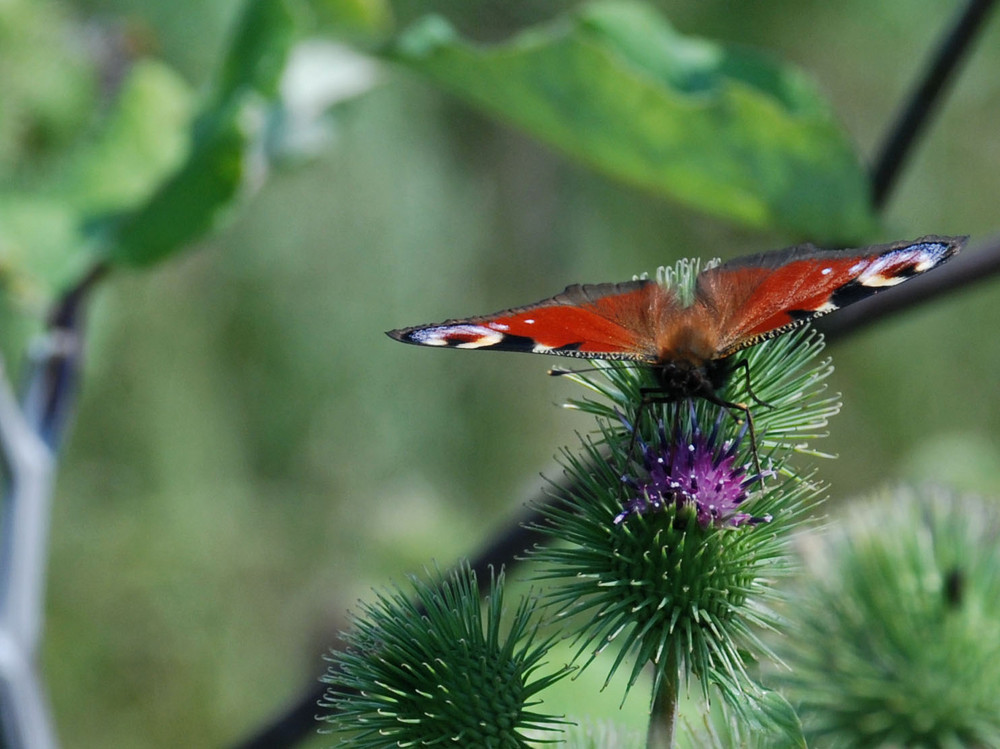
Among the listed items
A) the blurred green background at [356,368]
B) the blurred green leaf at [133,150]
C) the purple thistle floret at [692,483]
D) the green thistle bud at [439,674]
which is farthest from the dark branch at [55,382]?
the blurred green background at [356,368]

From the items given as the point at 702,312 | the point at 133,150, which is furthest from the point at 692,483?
the point at 133,150

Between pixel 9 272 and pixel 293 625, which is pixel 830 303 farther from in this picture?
pixel 293 625

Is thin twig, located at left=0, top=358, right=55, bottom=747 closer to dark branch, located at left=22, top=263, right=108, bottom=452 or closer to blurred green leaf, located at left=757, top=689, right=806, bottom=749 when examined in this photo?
dark branch, located at left=22, top=263, right=108, bottom=452

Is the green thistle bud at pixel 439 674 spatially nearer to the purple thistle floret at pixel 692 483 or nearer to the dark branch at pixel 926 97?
the purple thistle floret at pixel 692 483

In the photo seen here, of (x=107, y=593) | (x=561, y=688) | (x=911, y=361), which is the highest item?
(x=911, y=361)

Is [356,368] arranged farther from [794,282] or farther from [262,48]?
[794,282]

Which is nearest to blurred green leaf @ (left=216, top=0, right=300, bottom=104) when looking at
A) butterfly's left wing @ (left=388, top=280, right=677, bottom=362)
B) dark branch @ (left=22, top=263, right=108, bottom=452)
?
dark branch @ (left=22, top=263, right=108, bottom=452)

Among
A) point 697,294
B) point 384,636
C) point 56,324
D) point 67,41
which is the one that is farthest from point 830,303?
point 67,41

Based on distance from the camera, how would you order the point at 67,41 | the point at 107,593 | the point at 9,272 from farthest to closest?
the point at 107,593
the point at 67,41
the point at 9,272
